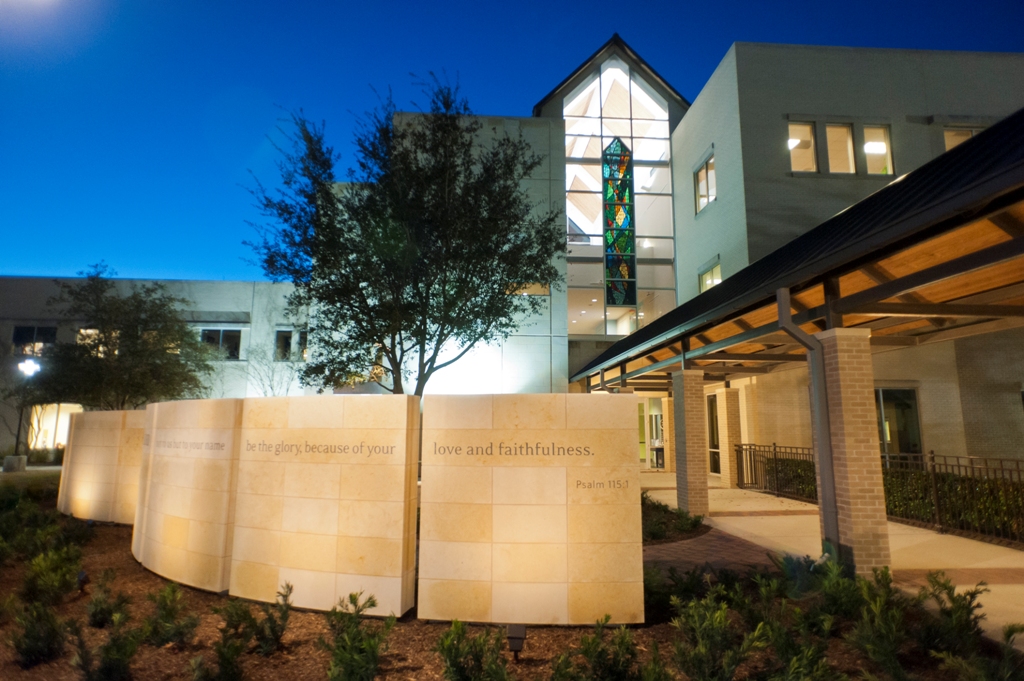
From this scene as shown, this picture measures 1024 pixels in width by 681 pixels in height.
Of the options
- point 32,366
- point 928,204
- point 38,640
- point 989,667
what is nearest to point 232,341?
point 32,366

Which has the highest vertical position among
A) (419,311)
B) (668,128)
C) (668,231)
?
(668,128)

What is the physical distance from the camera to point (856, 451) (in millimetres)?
7102

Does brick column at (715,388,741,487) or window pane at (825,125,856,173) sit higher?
window pane at (825,125,856,173)

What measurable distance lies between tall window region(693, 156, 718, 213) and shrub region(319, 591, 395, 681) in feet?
64.8

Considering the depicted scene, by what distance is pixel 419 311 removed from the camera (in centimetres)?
1218

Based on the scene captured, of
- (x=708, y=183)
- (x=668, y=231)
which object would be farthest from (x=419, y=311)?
(x=668, y=231)

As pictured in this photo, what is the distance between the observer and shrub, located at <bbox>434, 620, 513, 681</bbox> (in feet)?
13.9

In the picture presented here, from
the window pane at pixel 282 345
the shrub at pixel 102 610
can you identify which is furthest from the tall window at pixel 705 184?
the shrub at pixel 102 610

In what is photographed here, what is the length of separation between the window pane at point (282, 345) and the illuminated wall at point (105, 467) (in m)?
15.7

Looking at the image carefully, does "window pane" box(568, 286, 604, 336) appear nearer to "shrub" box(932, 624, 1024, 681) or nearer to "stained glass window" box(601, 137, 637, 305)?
"stained glass window" box(601, 137, 637, 305)

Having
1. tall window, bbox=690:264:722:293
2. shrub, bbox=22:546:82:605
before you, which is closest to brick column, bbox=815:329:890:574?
shrub, bbox=22:546:82:605

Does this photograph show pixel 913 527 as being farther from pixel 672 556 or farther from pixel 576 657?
pixel 576 657

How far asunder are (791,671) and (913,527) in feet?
28.1

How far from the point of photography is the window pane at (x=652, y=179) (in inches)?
1024
